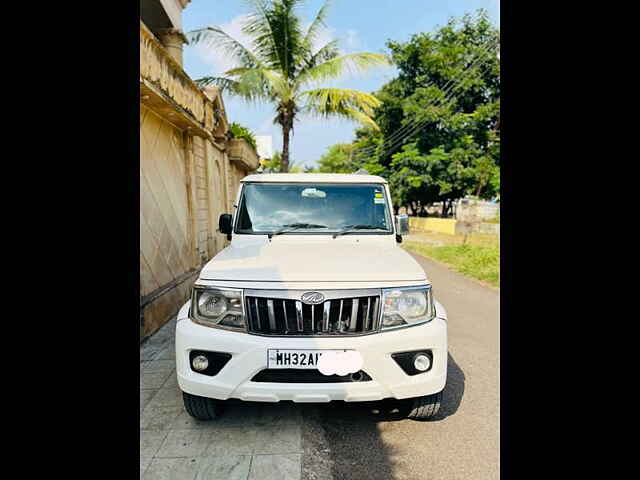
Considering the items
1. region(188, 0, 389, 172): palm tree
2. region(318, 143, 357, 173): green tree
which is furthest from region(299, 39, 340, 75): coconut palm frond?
region(318, 143, 357, 173): green tree

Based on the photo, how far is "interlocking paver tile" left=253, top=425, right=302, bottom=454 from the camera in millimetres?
2641

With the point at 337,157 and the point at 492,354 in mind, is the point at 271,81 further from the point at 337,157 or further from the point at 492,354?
the point at 337,157

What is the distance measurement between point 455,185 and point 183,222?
18802 mm

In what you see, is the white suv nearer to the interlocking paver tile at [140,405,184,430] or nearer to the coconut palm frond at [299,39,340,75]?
the interlocking paver tile at [140,405,184,430]

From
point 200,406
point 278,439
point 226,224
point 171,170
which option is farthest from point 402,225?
point 171,170

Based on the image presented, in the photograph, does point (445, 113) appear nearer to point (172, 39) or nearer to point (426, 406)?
point (172, 39)

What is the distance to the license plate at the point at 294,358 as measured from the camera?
2.43 metres

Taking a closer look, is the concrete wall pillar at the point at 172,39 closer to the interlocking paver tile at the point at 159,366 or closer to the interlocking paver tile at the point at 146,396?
the interlocking paver tile at the point at 159,366

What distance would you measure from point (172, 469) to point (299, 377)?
0.99 meters

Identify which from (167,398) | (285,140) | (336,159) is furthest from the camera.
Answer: (336,159)

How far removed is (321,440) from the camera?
2.77m

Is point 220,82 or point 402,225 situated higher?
point 220,82

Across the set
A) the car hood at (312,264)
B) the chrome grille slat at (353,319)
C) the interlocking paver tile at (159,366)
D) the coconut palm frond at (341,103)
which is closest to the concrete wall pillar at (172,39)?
the coconut palm frond at (341,103)
